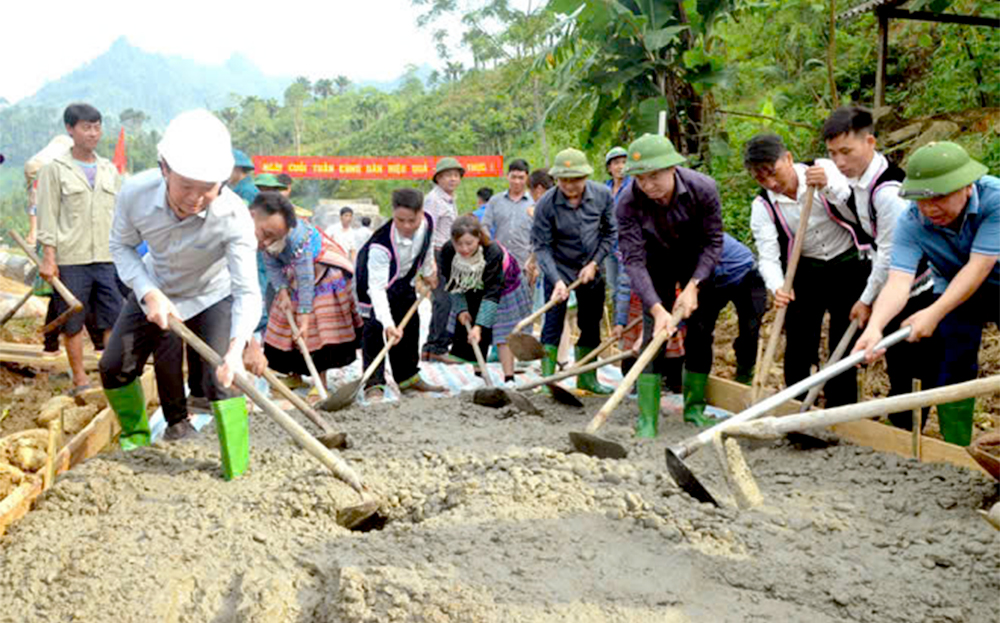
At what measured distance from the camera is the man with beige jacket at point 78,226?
4945 millimetres

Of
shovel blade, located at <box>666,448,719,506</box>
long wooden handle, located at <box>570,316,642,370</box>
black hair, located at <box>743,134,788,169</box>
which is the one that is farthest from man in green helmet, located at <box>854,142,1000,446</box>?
long wooden handle, located at <box>570,316,642,370</box>

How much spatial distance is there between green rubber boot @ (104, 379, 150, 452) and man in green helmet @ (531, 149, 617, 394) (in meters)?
2.42

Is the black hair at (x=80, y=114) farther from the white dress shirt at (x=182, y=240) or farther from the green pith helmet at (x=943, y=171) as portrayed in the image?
the green pith helmet at (x=943, y=171)

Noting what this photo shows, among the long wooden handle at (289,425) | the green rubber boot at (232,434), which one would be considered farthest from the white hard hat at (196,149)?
the green rubber boot at (232,434)

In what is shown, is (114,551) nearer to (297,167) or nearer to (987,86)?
(987,86)

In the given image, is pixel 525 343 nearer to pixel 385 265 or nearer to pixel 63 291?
pixel 385 265

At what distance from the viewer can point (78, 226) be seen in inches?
198

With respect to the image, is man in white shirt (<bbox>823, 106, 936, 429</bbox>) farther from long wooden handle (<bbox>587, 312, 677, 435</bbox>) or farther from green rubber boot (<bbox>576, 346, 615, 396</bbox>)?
green rubber boot (<bbox>576, 346, 615, 396</bbox>)

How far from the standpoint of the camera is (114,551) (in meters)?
2.63

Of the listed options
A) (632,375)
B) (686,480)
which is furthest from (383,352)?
(686,480)

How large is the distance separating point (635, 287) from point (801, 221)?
2.78 feet

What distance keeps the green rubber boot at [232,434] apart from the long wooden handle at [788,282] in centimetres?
240

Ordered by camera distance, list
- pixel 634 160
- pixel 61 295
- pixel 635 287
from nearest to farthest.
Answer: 1. pixel 634 160
2. pixel 635 287
3. pixel 61 295

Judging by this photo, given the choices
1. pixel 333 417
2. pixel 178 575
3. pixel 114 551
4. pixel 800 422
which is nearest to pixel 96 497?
pixel 114 551
